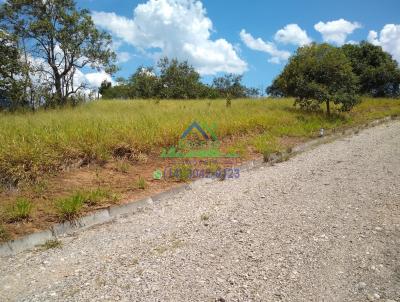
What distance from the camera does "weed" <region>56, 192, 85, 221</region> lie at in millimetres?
4148

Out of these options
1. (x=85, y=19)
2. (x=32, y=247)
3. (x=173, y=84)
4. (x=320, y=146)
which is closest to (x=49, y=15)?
(x=85, y=19)

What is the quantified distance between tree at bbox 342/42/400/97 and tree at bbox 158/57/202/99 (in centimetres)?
1691

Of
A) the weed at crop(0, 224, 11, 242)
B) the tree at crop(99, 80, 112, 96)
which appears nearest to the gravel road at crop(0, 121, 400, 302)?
the weed at crop(0, 224, 11, 242)

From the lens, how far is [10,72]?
12.7 metres

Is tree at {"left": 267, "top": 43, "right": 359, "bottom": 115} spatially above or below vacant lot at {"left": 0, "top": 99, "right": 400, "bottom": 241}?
above

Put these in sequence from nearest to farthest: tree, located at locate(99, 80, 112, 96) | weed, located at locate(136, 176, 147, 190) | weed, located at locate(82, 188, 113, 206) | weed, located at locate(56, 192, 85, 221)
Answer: weed, located at locate(56, 192, 85, 221) → weed, located at locate(82, 188, 113, 206) → weed, located at locate(136, 176, 147, 190) → tree, located at locate(99, 80, 112, 96)

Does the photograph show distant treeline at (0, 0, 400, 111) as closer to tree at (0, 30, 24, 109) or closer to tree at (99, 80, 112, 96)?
tree at (0, 30, 24, 109)

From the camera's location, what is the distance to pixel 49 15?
19.3 m

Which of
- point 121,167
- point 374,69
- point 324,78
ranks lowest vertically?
point 121,167

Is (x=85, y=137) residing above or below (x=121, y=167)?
above

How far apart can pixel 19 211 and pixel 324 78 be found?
13576 millimetres

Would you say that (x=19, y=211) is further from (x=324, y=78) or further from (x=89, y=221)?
(x=324, y=78)

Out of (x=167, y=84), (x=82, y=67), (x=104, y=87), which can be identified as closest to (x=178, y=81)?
(x=167, y=84)

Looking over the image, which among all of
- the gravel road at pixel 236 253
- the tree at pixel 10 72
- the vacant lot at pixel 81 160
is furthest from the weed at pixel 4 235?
the tree at pixel 10 72
